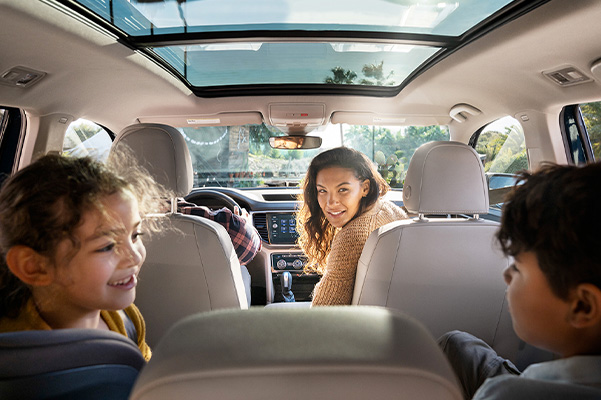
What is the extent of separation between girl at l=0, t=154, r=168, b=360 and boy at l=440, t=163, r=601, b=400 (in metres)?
0.97

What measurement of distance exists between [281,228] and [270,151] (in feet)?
2.64

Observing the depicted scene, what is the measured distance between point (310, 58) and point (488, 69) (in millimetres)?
1354

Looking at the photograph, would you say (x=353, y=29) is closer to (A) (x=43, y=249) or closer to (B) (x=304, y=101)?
(B) (x=304, y=101)

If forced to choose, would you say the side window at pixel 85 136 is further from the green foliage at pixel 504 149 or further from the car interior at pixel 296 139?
the green foliage at pixel 504 149

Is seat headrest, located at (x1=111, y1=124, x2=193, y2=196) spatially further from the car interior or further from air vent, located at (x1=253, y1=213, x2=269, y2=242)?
air vent, located at (x1=253, y1=213, x2=269, y2=242)

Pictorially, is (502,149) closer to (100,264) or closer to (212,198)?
(212,198)

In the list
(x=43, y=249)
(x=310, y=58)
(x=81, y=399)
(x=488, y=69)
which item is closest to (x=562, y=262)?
(x=81, y=399)

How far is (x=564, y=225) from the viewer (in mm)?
951

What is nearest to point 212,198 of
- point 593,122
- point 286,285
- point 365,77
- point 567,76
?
point 286,285

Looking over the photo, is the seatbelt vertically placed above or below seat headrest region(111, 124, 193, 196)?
below

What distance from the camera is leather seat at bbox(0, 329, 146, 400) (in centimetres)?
73

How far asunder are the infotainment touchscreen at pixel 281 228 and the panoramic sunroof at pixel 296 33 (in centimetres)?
128

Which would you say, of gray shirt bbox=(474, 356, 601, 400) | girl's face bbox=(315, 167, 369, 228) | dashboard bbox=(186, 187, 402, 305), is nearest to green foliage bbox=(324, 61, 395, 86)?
dashboard bbox=(186, 187, 402, 305)

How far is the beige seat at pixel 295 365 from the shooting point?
609 mm
